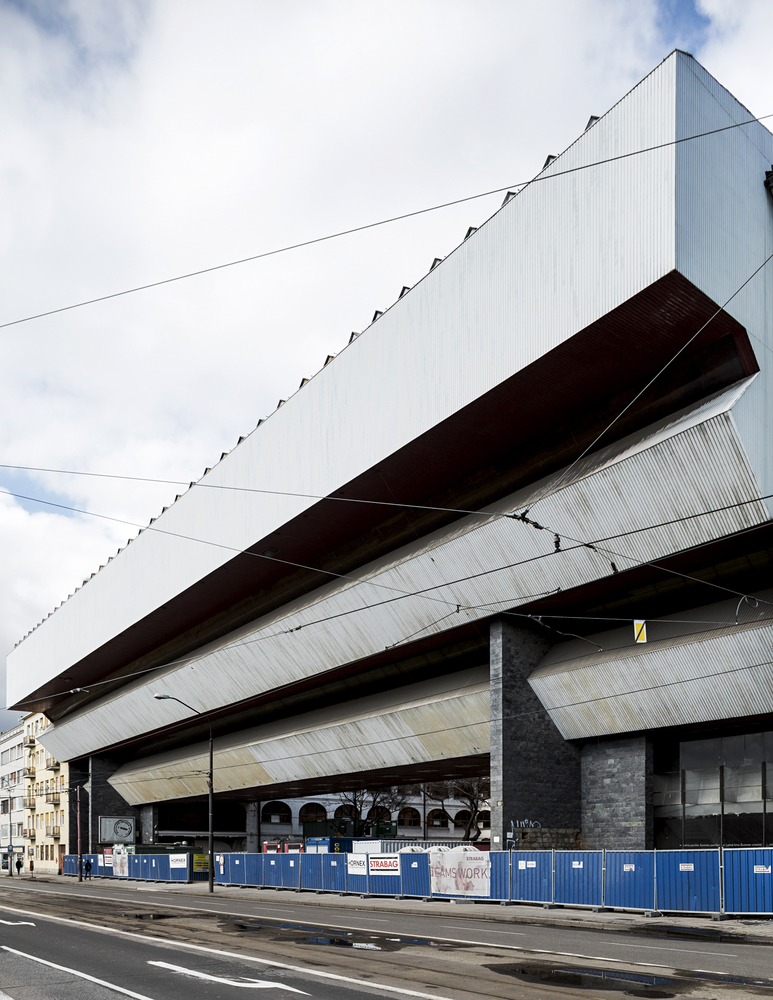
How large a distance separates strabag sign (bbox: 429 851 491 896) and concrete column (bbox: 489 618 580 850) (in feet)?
5.98

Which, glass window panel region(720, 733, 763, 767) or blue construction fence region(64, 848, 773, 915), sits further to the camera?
glass window panel region(720, 733, 763, 767)

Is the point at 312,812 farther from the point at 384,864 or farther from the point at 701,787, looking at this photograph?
the point at 701,787

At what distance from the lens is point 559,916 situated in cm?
2256

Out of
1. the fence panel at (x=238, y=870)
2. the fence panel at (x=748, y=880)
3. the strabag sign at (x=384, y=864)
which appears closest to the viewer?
the fence panel at (x=748, y=880)

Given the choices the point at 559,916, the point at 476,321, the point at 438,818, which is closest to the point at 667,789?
the point at 559,916

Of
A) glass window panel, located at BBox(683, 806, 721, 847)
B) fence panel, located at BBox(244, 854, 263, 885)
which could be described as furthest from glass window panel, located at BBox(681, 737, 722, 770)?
fence panel, located at BBox(244, 854, 263, 885)

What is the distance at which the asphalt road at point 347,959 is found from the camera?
1112 cm

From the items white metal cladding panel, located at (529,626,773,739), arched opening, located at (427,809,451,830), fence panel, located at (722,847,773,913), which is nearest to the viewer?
fence panel, located at (722,847,773,913)

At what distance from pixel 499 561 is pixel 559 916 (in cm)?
1093

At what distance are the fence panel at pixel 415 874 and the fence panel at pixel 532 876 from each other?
400 centimetres

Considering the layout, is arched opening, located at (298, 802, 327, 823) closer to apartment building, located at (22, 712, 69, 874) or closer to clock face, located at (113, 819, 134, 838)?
apartment building, located at (22, 712, 69, 874)

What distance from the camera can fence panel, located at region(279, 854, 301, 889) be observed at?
37.1m

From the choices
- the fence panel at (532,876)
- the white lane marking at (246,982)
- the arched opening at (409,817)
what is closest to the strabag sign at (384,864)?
the fence panel at (532,876)

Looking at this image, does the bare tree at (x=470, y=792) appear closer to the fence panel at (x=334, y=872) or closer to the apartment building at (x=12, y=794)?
the fence panel at (x=334, y=872)
